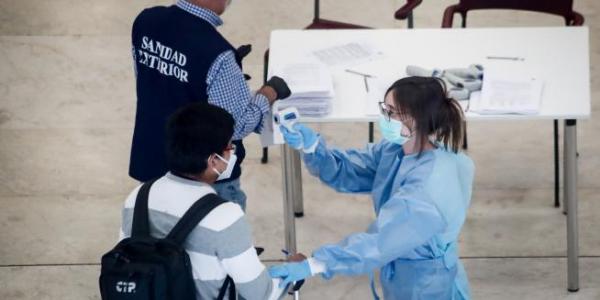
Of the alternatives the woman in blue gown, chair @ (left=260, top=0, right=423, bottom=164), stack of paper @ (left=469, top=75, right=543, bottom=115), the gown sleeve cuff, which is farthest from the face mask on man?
chair @ (left=260, top=0, right=423, bottom=164)

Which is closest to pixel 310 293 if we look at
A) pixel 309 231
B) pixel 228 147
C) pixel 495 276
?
pixel 309 231

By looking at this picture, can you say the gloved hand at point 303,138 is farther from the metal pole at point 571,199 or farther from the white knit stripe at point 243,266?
the metal pole at point 571,199

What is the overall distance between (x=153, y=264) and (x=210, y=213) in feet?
0.59

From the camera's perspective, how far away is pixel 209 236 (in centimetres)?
257

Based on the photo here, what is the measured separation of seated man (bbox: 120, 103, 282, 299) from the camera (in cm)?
257

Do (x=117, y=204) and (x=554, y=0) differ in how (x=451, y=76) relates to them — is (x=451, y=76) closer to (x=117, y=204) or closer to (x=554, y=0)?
(x=554, y=0)

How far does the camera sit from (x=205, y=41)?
10.6 ft

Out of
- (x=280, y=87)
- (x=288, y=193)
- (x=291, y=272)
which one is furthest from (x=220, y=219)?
(x=288, y=193)

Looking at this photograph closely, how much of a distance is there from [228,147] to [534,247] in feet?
6.68

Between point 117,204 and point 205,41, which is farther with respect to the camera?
point 117,204

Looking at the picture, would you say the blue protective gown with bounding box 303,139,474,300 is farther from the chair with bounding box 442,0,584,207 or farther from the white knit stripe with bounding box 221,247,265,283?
the chair with bounding box 442,0,584,207

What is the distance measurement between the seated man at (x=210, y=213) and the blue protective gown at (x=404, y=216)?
0.33 meters

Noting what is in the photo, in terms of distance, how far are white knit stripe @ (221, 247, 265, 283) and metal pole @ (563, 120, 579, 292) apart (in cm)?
159

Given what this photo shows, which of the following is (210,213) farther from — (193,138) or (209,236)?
(193,138)
